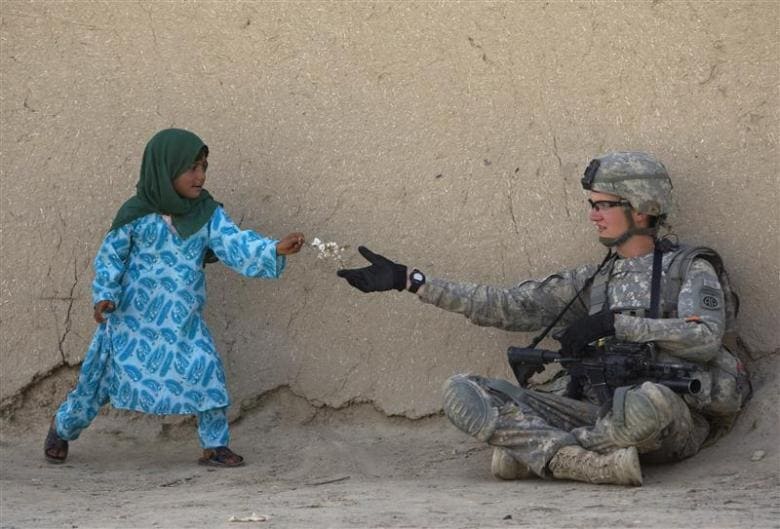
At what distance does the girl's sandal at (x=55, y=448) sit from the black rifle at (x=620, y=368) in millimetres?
1852

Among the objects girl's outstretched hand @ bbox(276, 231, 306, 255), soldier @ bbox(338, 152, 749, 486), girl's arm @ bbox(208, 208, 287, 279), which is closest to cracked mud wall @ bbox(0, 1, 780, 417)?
soldier @ bbox(338, 152, 749, 486)

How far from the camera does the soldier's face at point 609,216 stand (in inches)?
218

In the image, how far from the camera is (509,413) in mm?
5309

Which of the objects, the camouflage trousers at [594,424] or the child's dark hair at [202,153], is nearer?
the camouflage trousers at [594,424]

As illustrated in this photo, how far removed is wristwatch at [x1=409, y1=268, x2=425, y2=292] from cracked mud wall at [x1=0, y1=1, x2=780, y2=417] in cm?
40

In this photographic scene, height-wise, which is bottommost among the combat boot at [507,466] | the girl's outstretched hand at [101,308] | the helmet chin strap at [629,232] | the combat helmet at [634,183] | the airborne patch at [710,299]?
the combat boot at [507,466]

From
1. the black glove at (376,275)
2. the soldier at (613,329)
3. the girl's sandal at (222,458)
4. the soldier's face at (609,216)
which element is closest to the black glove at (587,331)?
the soldier at (613,329)

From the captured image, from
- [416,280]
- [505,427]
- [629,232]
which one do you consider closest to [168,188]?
[416,280]

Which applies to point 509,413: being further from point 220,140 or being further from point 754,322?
point 220,140

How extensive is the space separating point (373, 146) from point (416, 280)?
0.72m

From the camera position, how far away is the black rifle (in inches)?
206

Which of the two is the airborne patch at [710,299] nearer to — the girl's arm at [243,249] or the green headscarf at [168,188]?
the girl's arm at [243,249]

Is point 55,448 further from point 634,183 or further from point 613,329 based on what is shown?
point 634,183

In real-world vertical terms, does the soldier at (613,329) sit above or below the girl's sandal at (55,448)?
above
